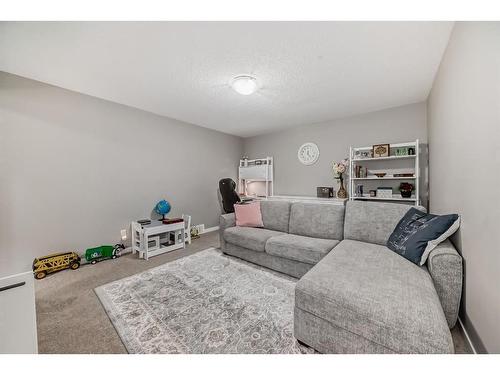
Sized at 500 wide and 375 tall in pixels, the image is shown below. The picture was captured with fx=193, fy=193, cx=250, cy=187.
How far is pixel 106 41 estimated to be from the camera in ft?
5.39

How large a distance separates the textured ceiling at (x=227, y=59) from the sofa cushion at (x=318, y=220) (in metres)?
1.58

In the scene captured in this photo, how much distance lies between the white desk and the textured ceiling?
1.90 m

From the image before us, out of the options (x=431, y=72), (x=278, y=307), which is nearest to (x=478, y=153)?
(x=431, y=72)

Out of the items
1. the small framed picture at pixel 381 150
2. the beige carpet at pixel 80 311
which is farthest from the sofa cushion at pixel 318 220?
the small framed picture at pixel 381 150

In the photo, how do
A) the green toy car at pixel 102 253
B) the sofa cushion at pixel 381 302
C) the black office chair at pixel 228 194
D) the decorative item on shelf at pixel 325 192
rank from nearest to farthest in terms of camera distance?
1. the sofa cushion at pixel 381 302
2. the green toy car at pixel 102 253
3. the decorative item on shelf at pixel 325 192
4. the black office chair at pixel 228 194

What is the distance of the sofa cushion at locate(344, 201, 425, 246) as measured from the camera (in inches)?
78.5

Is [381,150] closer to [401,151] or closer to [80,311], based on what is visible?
[401,151]

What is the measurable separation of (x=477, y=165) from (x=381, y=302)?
1028mm

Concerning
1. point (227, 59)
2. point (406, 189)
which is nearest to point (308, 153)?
point (406, 189)

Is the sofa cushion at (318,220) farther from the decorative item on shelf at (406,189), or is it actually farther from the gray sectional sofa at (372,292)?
the decorative item on shelf at (406,189)

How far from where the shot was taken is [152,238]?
9.84ft

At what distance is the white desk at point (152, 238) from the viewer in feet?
9.26

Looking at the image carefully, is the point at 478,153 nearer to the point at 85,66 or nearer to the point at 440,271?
the point at 440,271

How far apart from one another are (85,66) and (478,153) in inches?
132
